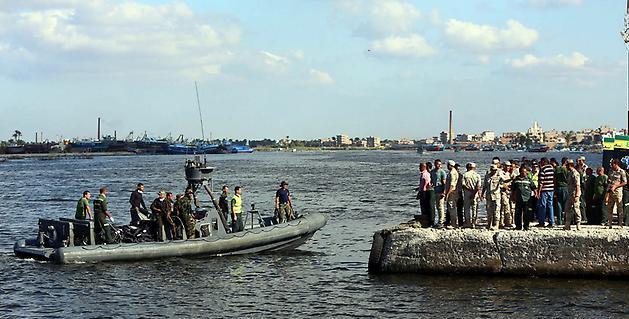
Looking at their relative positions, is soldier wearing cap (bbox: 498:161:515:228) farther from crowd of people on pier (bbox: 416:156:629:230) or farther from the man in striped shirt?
the man in striped shirt

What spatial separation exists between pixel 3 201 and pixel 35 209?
7.84m

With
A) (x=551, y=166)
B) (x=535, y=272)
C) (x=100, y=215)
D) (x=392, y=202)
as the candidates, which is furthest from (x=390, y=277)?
(x=392, y=202)

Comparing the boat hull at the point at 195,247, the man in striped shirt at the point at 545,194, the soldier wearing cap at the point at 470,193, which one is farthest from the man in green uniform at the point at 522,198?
the boat hull at the point at 195,247

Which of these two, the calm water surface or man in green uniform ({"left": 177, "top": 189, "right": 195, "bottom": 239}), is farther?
man in green uniform ({"left": 177, "top": 189, "right": 195, "bottom": 239})

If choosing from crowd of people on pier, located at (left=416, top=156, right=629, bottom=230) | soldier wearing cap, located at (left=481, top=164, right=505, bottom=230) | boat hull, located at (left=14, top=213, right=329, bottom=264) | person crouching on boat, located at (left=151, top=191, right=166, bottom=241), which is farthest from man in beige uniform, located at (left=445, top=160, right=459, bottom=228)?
person crouching on boat, located at (left=151, top=191, right=166, bottom=241)

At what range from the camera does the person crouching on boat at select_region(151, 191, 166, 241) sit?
21430 millimetres

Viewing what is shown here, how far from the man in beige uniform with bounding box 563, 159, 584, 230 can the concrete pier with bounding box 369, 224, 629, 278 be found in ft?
0.94

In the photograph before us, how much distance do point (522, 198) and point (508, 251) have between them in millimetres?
1241

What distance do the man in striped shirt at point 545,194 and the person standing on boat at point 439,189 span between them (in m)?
2.20

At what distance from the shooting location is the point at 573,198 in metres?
17.8

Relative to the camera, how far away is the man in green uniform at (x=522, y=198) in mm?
18047

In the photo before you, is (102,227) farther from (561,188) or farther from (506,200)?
(561,188)

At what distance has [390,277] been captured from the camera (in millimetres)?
18609

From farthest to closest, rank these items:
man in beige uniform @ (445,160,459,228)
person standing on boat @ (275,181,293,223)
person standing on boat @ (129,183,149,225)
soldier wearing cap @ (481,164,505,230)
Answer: person standing on boat @ (275,181,293,223), person standing on boat @ (129,183,149,225), man in beige uniform @ (445,160,459,228), soldier wearing cap @ (481,164,505,230)
